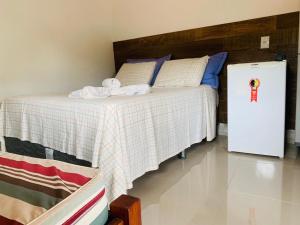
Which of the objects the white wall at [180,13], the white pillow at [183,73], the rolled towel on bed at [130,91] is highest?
the white wall at [180,13]

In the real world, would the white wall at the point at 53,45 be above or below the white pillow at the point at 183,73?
above

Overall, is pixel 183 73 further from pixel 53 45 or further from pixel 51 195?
pixel 51 195

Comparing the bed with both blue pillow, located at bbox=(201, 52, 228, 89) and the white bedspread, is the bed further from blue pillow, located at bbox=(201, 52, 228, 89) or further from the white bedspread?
blue pillow, located at bbox=(201, 52, 228, 89)

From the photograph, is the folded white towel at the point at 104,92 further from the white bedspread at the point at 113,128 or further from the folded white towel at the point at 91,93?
the white bedspread at the point at 113,128

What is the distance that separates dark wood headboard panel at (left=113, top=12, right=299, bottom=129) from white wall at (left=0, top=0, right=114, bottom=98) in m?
0.68

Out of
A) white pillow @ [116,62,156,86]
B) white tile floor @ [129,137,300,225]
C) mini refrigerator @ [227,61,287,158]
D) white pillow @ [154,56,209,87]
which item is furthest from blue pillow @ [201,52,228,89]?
white tile floor @ [129,137,300,225]

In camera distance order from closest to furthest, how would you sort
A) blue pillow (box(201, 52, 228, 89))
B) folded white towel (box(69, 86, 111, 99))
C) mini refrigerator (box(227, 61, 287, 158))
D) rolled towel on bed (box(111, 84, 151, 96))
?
folded white towel (box(69, 86, 111, 99)) < rolled towel on bed (box(111, 84, 151, 96)) < mini refrigerator (box(227, 61, 287, 158)) < blue pillow (box(201, 52, 228, 89))

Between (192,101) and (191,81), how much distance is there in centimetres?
36

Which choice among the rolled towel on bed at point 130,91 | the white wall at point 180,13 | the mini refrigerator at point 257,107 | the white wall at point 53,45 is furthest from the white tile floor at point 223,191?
the white wall at point 53,45

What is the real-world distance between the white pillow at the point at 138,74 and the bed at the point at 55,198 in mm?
2304

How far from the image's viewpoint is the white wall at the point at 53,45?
248 centimetres

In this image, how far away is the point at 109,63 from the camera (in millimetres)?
3611

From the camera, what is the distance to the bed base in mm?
540

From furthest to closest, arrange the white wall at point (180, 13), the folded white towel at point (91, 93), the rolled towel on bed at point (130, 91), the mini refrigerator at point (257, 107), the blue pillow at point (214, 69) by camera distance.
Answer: the blue pillow at point (214, 69) → the white wall at point (180, 13) → the mini refrigerator at point (257, 107) → the rolled towel on bed at point (130, 91) → the folded white towel at point (91, 93)
